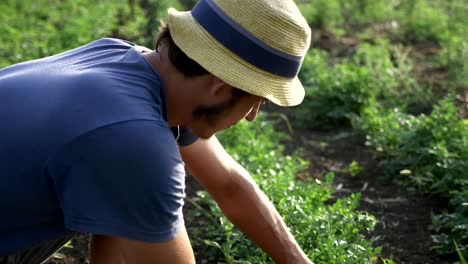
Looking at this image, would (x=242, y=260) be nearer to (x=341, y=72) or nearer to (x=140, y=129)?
(x=140, y=129)

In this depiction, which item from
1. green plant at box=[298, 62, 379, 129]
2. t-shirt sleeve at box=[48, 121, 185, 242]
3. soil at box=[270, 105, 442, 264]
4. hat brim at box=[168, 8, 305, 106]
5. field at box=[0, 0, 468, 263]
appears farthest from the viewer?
green plant at box=[298, 62, 379, 129]

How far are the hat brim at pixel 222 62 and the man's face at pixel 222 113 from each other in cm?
7

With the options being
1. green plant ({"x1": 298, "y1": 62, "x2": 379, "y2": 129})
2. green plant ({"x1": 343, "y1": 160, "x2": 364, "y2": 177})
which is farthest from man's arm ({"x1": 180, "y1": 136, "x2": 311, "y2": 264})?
green plant ({"x1": 298, "y1": 62, "x2": 379, "y2": 129})

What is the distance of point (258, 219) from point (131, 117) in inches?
36.0

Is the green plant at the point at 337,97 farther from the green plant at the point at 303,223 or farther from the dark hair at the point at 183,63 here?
the dark hair at the point at 183,63

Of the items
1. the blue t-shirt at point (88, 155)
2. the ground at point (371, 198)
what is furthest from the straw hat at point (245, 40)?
→ the ground at point (371, 198)

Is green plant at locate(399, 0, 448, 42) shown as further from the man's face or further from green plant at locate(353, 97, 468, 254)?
the man's face

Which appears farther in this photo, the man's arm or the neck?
the man's arm

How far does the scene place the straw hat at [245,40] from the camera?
8.54ft

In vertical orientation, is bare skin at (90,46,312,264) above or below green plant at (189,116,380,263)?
above

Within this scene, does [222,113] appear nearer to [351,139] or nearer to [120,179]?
[120,179]

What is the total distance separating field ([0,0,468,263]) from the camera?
379 cm

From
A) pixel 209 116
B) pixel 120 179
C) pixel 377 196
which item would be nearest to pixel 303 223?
pixel 209 116

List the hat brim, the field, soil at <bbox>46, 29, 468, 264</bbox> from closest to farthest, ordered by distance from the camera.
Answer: the hat brim → the field → soil at <bbox>46, 29, 468, 264</bbox>
